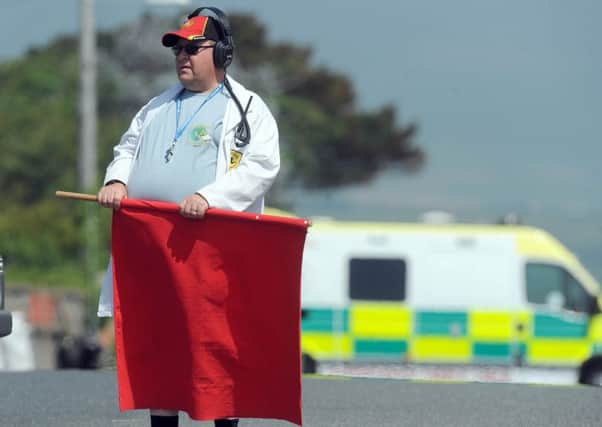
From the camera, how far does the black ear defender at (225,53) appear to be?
6.13 m

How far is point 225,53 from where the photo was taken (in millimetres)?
6191

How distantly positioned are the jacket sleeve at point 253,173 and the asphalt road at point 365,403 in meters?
2.00

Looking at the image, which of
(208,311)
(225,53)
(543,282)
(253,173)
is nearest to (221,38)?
(225,53)

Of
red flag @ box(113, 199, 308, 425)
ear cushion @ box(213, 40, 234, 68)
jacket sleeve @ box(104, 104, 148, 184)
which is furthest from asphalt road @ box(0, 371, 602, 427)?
ear cushion @ box(213, 40, 234, 68)

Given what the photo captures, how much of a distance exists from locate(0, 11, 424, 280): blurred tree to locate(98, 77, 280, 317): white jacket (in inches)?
1210

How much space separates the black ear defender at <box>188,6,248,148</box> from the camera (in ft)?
20.1

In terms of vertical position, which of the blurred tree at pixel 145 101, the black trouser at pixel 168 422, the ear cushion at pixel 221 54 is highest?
the blurred tree at pixel 145 101

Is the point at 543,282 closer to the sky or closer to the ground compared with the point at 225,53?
closer to the ground

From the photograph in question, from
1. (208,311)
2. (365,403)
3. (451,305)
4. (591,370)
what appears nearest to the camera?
(208,311)

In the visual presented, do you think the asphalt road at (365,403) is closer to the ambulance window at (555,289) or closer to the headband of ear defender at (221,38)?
the headband of ear defender at (221,38)

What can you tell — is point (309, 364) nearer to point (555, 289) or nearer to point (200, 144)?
point (555, 289)

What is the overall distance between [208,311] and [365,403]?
303 centimetres

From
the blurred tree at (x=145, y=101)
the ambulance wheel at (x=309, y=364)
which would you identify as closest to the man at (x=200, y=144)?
the ambulance wheel at (x=309, y=364)

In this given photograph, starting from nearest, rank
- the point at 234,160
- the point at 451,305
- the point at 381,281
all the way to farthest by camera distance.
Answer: the point at 234,160
the point at 451,305
the point at 381,281
